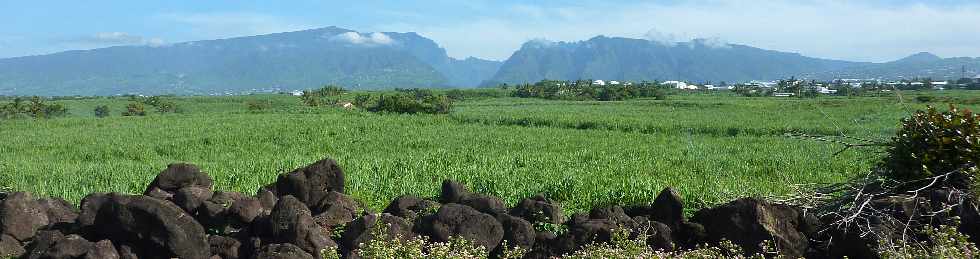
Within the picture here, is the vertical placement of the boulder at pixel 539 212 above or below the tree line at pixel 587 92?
above

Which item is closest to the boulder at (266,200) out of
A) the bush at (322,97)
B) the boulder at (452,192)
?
the boulder at (452,192)

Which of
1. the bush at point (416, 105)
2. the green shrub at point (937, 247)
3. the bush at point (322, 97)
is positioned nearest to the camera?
the green shrub at point (937, 247)

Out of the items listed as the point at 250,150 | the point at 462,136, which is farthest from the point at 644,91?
Result: the point at 250,150

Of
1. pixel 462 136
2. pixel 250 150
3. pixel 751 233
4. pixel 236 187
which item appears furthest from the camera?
pixel 462 136

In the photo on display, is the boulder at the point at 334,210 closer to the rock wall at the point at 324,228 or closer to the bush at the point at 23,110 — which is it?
the rock wall at the point at 324,228

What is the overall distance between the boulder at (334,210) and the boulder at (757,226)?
12.5 feet

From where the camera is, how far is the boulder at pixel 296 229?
20.9 ft

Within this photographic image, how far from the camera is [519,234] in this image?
6715mm

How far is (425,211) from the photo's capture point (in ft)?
26.0

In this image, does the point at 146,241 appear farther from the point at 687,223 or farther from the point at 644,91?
the point at 644,91

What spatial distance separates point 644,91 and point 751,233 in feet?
301

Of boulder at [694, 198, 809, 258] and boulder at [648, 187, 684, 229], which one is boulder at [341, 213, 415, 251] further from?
boulder at [694, 198, 809, 258]

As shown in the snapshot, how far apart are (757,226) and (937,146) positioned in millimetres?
2171

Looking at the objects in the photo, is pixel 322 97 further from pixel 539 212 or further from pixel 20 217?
pixel 539 212
